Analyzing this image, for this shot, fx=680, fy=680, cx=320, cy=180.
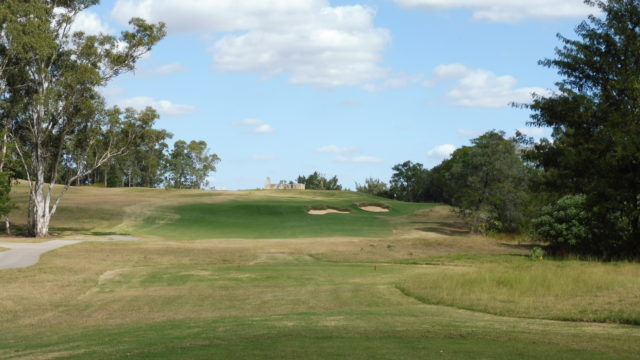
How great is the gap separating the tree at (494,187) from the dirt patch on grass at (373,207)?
17.5 m

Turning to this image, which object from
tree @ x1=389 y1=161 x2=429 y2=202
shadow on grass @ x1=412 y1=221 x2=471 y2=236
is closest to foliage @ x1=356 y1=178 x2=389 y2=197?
tree @ x1=389 y1=161 x2=429 y2=202

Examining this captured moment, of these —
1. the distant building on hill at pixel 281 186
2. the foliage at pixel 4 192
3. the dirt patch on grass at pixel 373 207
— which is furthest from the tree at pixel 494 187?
the distant building on hill at pixel 281 186

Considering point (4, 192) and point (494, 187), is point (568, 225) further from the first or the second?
point (4, 192)

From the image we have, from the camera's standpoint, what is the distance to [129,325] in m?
15.4

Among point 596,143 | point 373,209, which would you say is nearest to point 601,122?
point 596,143

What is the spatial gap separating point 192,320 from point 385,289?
311 inches

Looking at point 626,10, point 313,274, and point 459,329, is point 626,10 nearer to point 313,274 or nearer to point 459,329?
point 313,274

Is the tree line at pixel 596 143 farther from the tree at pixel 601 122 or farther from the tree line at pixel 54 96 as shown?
the tree line at pixel 54 96

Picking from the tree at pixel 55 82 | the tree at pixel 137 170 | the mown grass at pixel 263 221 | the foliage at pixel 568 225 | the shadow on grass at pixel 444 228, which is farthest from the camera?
the tree at pixel 137 170

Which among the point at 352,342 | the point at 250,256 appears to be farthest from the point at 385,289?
the point at 250,256

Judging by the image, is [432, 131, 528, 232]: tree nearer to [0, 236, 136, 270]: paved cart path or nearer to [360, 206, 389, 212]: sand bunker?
[360, 206, 389, 212]: sand bunker

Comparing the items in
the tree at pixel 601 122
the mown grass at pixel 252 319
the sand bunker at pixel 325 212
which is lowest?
the mown grass at pixel 252 319

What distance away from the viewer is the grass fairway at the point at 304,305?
1077cm

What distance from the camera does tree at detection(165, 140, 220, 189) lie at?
14050cm
